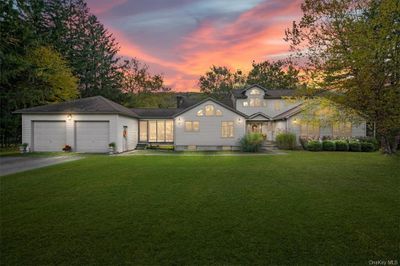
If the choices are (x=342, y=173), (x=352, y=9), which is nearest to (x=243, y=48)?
(x=352, y=9)

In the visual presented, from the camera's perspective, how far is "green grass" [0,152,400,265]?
3439 millimetres

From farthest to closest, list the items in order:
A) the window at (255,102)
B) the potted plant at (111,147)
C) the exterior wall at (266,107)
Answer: the window at (255,102)
the exterior wall at (266,107)
the potted plant at (111,147)

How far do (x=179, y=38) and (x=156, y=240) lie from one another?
747 inches

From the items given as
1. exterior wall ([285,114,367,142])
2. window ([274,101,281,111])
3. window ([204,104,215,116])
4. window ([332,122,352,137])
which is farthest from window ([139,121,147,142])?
window ([332,122,352,137])

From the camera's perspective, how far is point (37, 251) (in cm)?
352

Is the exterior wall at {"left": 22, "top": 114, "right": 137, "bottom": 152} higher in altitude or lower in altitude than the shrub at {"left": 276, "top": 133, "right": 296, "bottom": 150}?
higher

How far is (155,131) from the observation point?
984 inches

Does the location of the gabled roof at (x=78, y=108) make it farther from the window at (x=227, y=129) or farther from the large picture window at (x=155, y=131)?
the window at (x=227, y=129)

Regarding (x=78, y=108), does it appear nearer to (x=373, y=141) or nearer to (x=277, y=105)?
(x=277, y=105)

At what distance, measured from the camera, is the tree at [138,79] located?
1683 inches

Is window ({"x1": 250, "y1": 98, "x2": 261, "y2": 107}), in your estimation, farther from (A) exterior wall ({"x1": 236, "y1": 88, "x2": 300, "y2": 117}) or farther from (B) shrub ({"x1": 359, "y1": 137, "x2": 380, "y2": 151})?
(B) shrub ({"x1": 359, "y1": 137, "x2": 380, "y2": 151})

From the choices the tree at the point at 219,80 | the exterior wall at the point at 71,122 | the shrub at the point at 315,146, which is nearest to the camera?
the exterior wall at the point at 71,122

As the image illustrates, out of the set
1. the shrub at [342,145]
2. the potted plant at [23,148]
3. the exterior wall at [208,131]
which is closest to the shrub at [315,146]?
the shrub at [342,145]

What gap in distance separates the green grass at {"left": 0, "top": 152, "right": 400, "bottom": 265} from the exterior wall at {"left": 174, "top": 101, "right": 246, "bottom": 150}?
12973 mm
